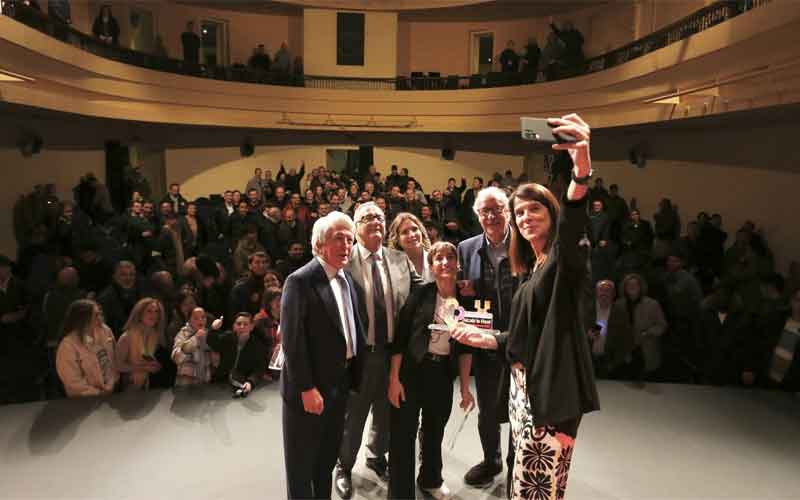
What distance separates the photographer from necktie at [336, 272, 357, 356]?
278cm

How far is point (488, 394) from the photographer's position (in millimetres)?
3309

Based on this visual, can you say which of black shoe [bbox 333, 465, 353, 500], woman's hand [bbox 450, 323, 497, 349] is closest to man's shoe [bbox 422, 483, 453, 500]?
black shoe [bbox 333, 465, 353, 500]

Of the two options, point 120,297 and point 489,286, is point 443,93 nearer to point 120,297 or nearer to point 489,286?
point 120,297

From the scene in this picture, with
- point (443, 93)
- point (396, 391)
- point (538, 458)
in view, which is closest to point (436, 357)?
point (396, 391)

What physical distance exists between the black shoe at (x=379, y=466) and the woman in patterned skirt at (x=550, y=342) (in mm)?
1573

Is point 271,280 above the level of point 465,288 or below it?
below

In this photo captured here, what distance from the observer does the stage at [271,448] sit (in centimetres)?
333

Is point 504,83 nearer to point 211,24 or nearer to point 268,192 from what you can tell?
point 268,192

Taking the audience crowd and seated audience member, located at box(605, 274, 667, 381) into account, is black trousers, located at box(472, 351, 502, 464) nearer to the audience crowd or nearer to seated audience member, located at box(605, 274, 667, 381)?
the audience crowd

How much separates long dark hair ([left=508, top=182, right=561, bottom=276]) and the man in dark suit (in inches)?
30.5

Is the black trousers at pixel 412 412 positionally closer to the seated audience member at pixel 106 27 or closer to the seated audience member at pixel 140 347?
the seated audience member at pixel 140 347

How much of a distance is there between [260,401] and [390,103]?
1346cm

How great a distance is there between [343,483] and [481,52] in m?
17.4

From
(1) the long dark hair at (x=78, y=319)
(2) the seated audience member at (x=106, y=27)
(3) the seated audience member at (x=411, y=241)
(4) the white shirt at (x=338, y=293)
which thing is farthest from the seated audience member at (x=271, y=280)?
(2) the seated audience member at (x=106, y=27)
